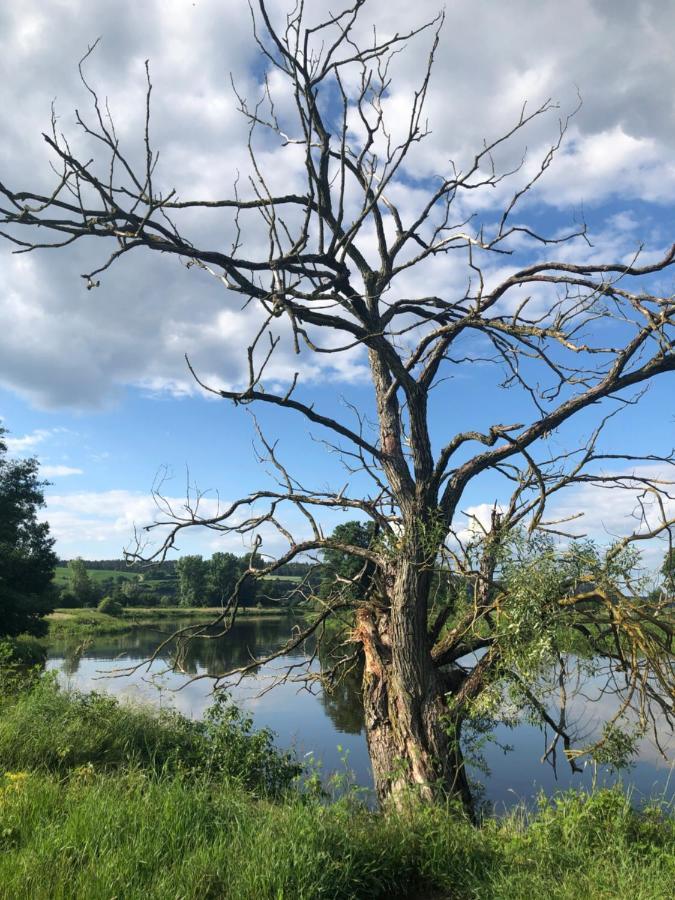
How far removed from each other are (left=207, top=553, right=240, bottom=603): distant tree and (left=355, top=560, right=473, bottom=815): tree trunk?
991 inches

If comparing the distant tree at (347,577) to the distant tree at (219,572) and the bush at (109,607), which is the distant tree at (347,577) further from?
the bush at (109,607)

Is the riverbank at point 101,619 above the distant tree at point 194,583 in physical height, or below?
below

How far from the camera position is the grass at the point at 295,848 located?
2803 millimetres

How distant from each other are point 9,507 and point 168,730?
23.4 meters

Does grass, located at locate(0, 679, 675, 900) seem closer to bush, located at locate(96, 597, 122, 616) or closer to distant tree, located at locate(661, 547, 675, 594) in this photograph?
distant tree, located at locate(661, 547, 675, 594)

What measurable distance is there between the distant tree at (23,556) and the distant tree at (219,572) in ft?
24.9

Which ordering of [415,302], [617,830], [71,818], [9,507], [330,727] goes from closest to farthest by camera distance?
[71,818], [617,830], [415,302], [330,727], [9,507]

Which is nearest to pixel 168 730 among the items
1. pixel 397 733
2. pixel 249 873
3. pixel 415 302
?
pixel 397 733

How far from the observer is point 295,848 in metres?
3.01

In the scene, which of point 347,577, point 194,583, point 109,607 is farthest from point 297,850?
point 109,607

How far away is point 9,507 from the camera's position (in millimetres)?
27422

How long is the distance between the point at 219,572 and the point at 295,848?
32.2 m

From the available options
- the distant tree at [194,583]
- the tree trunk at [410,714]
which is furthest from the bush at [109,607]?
the tree trunk at [410,714]

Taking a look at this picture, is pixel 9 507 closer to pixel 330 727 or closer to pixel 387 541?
pixel 330 727
